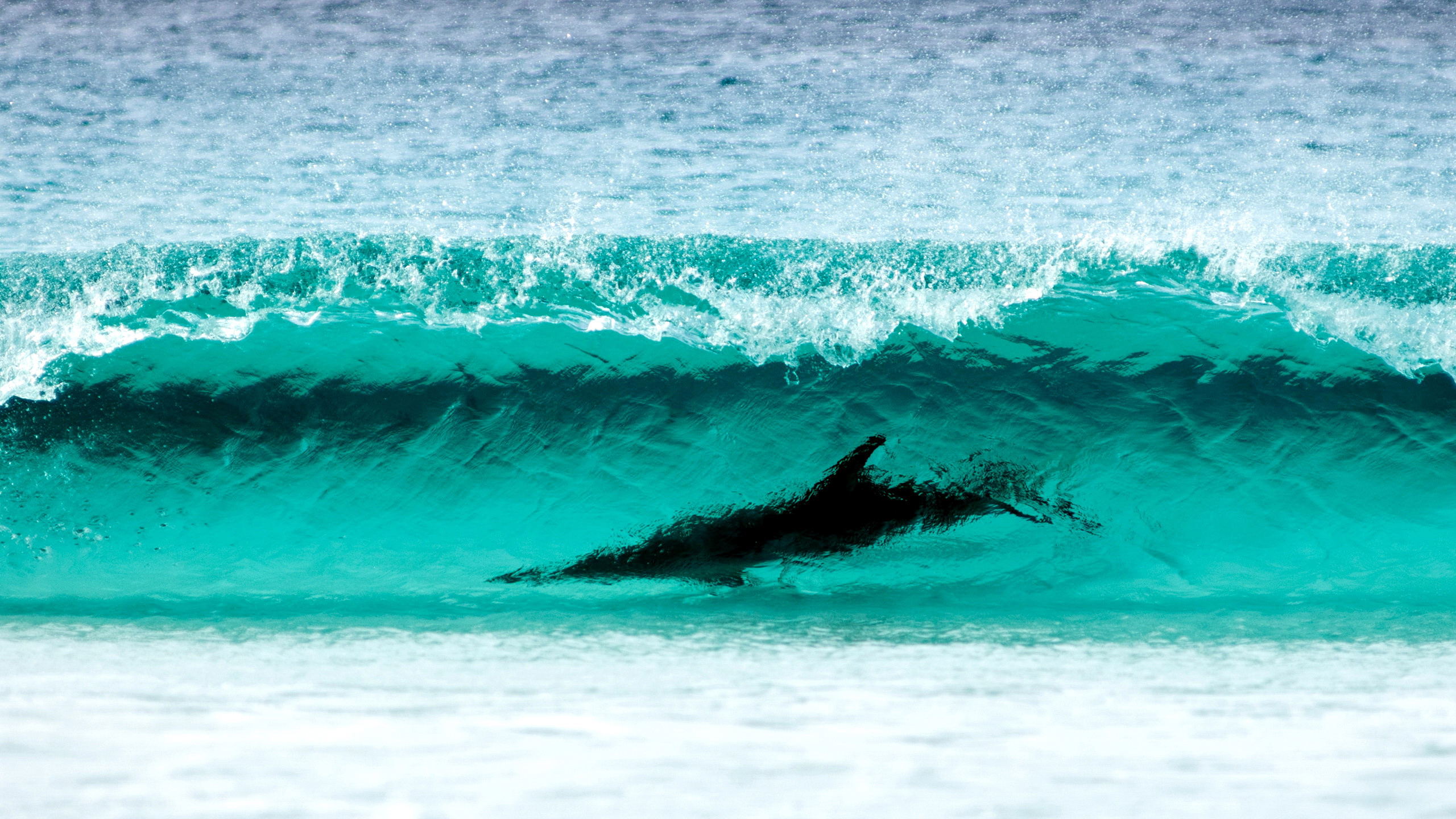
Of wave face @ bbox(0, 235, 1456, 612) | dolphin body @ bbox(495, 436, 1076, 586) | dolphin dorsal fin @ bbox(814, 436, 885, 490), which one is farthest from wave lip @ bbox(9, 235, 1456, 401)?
dolphin body @ bbox(495, 436, 1076, 586)

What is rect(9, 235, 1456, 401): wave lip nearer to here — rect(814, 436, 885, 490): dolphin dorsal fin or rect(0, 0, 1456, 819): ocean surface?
rect(0, 0, 1456, 819): ocean surface

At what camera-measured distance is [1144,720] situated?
42.6 inches

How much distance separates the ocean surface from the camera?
1.91 meters

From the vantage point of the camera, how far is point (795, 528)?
2016mm

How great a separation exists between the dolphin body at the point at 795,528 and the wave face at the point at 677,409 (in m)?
0.02

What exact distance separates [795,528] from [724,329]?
0.48 meters

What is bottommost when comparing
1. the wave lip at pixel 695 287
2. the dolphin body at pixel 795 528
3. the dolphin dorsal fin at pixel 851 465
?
the dolphin body at pixel 795 528

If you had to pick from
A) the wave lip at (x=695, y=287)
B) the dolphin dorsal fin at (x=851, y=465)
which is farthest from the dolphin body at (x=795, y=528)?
the wave lip at (x=695, y=287)

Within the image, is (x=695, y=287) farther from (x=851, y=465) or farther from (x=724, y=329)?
(x=851, y=465)

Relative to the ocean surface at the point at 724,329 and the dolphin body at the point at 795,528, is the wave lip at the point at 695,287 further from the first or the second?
the dolphin body at the point at 795,528

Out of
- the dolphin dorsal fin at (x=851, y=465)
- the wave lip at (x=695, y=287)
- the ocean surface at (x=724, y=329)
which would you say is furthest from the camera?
the wave lip at (x=695, y=287)

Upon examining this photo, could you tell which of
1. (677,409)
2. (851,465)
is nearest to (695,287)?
A: (677,409)

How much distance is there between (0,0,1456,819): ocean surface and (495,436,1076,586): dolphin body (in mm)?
11

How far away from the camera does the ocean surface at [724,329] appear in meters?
1.91
